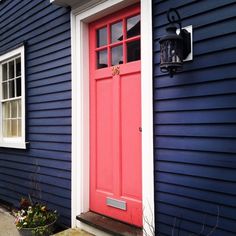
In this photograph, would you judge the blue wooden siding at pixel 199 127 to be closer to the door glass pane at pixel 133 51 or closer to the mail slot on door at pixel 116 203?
the door glass pane at pixel 133 51

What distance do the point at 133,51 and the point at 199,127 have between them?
1.22 metres

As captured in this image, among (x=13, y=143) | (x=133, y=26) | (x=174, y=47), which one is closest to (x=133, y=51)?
(x=133, y=26)

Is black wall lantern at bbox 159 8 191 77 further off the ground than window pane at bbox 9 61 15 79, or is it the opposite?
window pane at bbox 9 61 15 79

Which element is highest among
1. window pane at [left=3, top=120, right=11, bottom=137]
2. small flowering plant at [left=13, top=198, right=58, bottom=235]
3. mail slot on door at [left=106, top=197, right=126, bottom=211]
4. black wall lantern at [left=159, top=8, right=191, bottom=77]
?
black wall lantern at [left=159, top=8, right=191, bottom=77]

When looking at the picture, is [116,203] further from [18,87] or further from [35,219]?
[18,87]

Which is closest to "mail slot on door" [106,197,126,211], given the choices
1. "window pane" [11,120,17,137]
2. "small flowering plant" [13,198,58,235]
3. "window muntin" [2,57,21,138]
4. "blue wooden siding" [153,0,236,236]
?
"blue wooden siding" [153,0,236,236]

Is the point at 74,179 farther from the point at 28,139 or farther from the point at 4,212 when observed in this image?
the point at 4,212

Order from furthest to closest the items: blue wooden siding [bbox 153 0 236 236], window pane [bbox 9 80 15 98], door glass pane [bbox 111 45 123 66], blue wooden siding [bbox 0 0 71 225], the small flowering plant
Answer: window pane [bbox 9 80 15 98] < blue wooden siding [bbox 0 0 71 225] < the small flowering plant < door glass pane [bbox 111 45 123 66] < blue wooden siding [bbox 153 0 236 236]

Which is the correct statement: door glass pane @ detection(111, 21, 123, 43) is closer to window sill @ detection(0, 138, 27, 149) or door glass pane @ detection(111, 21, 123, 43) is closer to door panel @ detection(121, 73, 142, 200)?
door panel @ detection(121, 73, 142, 200)

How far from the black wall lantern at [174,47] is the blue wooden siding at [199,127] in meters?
0.08

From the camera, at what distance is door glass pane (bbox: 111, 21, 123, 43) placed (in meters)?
3.49

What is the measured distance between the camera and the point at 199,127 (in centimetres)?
255

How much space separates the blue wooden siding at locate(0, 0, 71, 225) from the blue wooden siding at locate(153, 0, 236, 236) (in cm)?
153

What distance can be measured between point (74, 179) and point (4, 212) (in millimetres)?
1942
